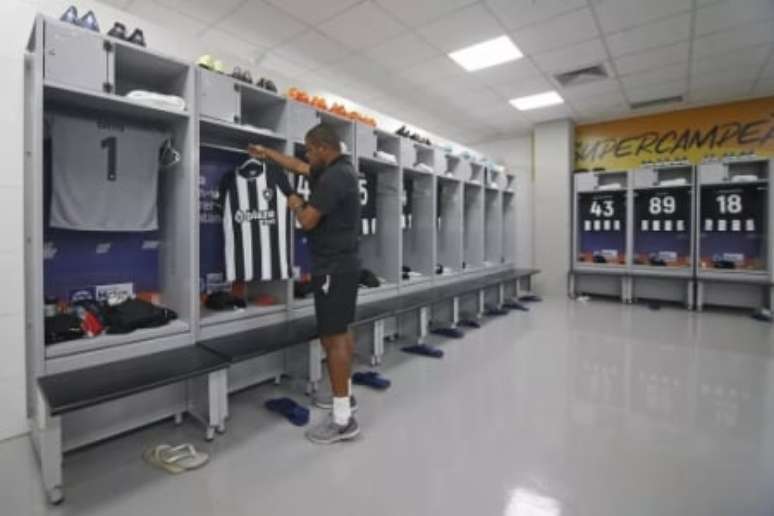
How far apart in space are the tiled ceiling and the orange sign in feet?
0.92

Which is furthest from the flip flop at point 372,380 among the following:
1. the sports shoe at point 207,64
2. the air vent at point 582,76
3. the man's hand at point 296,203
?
the air vent at point 582,76

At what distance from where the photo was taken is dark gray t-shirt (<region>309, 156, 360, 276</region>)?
2.17 metres

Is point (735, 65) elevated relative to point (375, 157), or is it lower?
elevated

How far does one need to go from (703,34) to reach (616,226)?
10.7 ft

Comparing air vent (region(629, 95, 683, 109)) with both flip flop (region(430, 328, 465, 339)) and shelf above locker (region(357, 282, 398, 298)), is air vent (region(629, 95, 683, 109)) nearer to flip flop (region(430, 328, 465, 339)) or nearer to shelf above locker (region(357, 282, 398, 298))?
flip flop (region(430, 328, 465, 339))

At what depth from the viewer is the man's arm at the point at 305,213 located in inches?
84.9

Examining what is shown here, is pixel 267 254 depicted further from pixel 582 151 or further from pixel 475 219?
pixel 582 151

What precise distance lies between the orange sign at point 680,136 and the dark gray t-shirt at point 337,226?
6299 mm

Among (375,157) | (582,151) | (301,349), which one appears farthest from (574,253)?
(301,349)

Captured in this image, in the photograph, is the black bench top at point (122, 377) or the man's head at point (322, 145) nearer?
the black bench top at point (122, 377)

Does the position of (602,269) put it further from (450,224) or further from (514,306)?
(450,224)

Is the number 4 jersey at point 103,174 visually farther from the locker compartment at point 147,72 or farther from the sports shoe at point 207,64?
the sports shoe at point 207,64

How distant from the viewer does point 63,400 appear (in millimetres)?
1553

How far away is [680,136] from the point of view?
6.35 m
